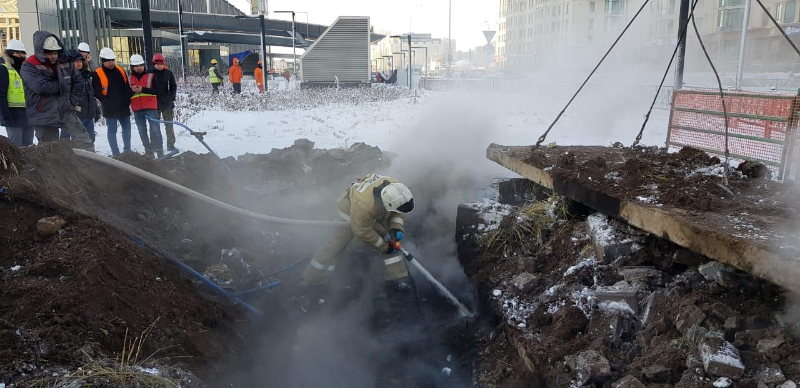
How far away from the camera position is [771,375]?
113 inches

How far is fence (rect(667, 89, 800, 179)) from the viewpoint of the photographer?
6305 millimetres

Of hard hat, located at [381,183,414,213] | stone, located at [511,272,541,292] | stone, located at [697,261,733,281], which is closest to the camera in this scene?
stone, located at [697,261,733,281]

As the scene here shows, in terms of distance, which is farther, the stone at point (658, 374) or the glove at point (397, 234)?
the glove at point (397, 234)

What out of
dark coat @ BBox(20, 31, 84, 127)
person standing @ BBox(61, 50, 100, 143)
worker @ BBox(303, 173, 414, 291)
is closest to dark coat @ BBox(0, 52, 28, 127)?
dark coat @ BBox(20, 31, 84, 127)

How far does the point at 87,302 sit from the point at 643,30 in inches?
897

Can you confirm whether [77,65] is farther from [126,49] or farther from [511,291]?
[126,49]

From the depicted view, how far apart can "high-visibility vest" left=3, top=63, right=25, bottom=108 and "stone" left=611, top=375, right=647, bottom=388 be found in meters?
6.80

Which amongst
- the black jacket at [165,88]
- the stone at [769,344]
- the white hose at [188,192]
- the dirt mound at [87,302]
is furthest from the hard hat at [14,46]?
the stone at [769,344]

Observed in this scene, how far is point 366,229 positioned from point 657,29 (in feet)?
66.2

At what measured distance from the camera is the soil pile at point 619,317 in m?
3.12

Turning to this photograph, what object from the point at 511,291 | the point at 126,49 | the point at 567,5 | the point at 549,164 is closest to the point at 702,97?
the point at 549,164

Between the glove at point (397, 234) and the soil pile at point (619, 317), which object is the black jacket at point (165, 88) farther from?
the soil pile at point (619, 317)

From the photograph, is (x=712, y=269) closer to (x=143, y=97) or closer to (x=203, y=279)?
(x=203, y=279)

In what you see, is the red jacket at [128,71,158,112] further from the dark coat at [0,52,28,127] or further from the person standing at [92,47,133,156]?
the dark coat at [0,52,28,127]
